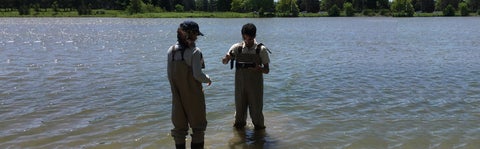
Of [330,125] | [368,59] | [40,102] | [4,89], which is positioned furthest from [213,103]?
[368,59]

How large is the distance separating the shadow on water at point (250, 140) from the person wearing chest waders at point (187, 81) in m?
1.35

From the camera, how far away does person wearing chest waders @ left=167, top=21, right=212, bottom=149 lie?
7.17m

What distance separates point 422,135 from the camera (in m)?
10.0

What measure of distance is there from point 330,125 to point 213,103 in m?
3.94

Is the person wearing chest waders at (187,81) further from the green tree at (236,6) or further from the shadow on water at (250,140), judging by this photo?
the green tree at (236,6)

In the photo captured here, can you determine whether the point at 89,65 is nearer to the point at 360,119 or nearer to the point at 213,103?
the point at 213,103

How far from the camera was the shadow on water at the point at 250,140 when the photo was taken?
30.2 ft

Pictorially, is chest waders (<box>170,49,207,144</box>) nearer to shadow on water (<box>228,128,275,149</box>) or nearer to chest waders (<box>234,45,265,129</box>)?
shadow on water (<box>228,128,275,149</box>)

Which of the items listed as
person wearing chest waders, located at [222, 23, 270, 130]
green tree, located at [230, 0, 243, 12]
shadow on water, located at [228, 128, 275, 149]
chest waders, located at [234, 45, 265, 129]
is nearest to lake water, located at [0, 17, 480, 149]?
shadow on water, located at [228, 128, 275, 149]

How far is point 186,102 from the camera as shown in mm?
7586

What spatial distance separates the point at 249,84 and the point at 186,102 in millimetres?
2014

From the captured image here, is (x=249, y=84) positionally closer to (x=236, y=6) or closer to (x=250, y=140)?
(x=250, y=140)

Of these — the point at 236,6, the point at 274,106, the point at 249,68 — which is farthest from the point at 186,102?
the point at 236,6

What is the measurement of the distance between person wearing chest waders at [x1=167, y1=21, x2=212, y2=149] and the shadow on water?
1347mm
